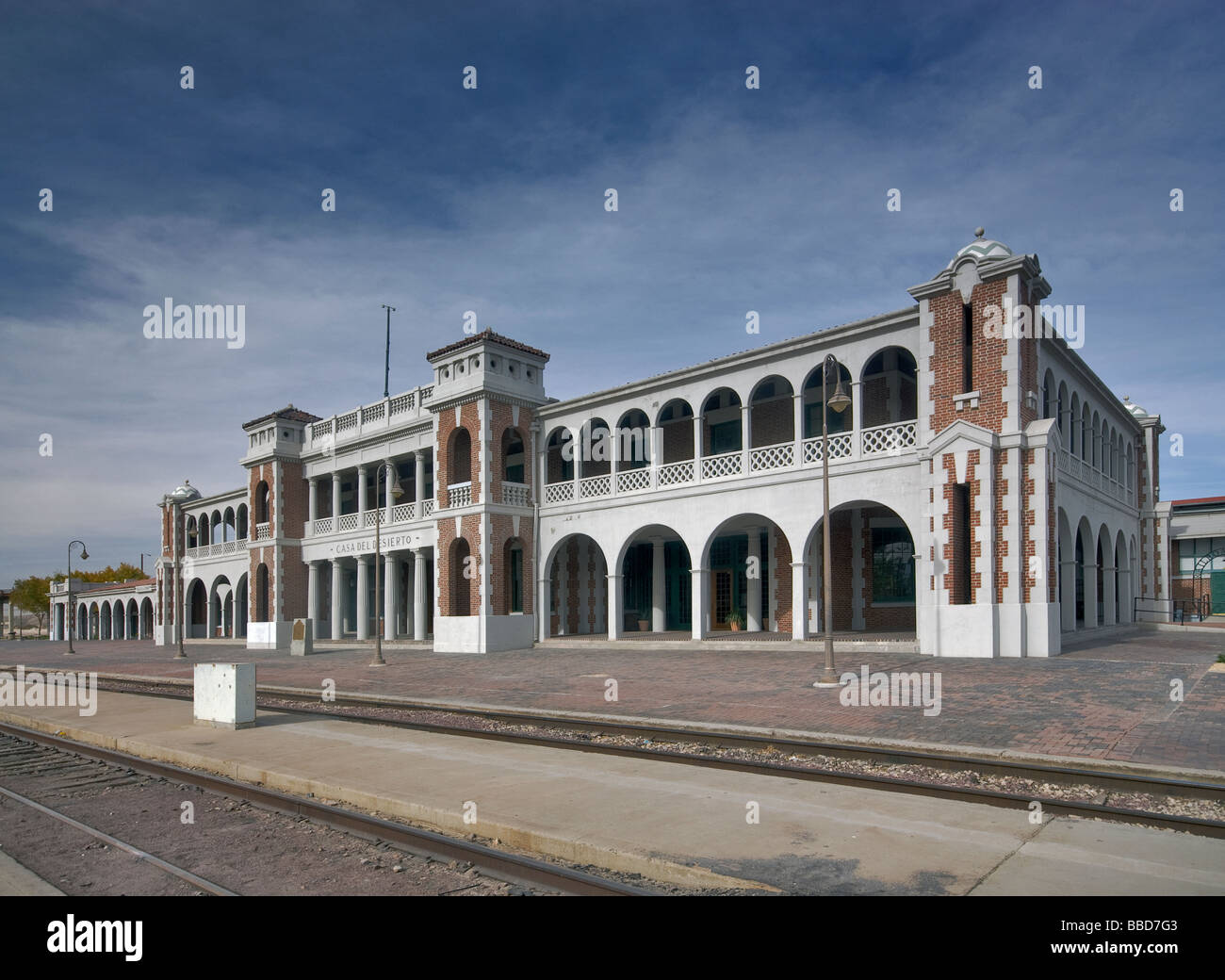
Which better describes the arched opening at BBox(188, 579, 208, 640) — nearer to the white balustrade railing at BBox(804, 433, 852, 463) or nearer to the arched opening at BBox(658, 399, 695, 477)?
the arched opening at BBox(658, 399, 695, 477)

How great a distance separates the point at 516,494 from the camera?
29.6 m

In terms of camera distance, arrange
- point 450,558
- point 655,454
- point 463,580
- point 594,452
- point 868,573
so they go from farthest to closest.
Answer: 1. point 463,580
2. point 450,558
3. point 594,452
4. point 655,454
5. point 868,573

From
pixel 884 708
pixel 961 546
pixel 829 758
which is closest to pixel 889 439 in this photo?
pixel 961 546

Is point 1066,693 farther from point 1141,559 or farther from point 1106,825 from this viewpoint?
point 1141,559

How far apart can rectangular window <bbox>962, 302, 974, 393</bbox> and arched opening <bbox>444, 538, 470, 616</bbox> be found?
1663 cm

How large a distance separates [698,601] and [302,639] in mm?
15671

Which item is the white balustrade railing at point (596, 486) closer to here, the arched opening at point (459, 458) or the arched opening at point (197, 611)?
the arched opening at point (459, 458)

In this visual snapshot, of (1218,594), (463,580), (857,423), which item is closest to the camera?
(857,423)

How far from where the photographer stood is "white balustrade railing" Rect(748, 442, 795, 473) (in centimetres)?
2289

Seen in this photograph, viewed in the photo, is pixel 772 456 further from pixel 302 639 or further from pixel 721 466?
pixel 302 639

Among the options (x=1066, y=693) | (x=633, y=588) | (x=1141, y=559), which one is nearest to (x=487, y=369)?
(x=633, y=588)

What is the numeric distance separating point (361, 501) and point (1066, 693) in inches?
1188

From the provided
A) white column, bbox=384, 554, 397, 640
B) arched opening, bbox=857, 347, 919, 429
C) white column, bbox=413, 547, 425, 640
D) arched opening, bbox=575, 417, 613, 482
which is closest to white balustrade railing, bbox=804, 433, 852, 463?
arched opening, bbox=857, 347, 919, 429

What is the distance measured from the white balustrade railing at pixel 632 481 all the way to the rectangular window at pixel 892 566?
7172mm
